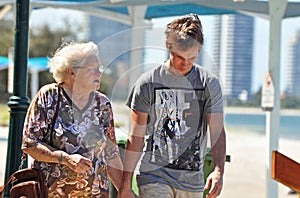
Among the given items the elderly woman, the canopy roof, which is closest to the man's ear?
the elderly woman

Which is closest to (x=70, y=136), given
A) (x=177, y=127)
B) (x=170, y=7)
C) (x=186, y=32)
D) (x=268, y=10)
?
(x=177, y=127)

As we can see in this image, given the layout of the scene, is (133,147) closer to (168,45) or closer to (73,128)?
(73,128)

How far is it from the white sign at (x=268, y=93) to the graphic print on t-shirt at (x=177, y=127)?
3.07 m

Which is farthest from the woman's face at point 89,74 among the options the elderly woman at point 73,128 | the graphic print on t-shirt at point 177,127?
the graphic print on t-shirt at point 177,127

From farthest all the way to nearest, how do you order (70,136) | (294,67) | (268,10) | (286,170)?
1. (294,67)
2. (268,10)
3. (286,170)
4. (70,136)

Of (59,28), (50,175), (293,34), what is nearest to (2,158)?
(50,175)

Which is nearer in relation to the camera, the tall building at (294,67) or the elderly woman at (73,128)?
the elderly woman at (73,128)

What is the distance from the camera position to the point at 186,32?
11.9 ft

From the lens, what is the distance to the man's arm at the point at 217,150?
3.67 metres

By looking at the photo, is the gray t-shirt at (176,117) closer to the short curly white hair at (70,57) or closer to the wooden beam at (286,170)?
the short curly white hair at (70,57)

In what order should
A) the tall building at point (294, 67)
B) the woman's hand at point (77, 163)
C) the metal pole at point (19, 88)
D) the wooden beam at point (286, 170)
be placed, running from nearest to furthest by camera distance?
the woman's hand at point (77, 163) → the wooden beam at point (286, 170) → the metal pole at point (19, 88) → the tall building at point (294, 67)

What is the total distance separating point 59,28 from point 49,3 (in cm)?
3996

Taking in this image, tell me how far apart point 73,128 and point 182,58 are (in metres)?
0.70

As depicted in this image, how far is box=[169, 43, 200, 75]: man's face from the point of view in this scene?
3647mm
